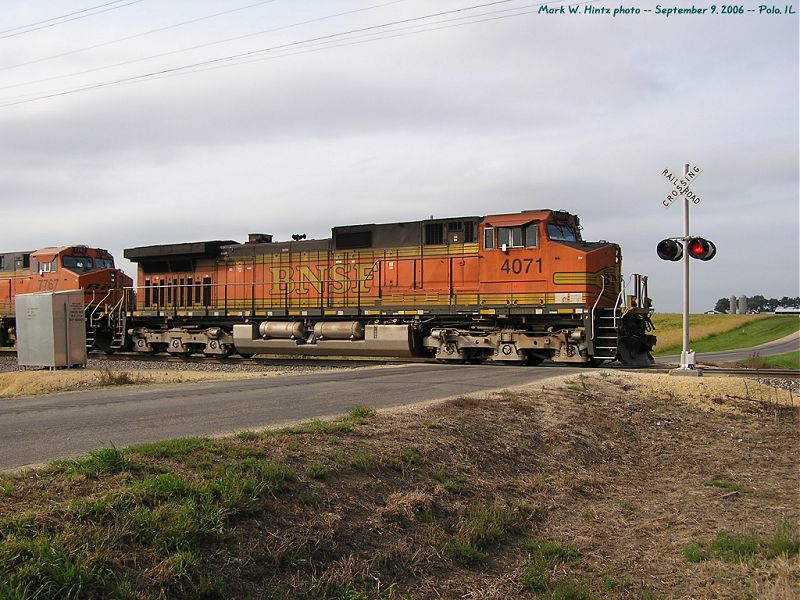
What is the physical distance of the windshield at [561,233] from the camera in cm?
2022

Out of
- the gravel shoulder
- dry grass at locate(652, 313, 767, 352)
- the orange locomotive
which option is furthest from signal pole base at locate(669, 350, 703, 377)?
dry grass at locate(652, 313, 767, 352)

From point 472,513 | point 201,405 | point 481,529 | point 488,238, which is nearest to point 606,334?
point 488,238

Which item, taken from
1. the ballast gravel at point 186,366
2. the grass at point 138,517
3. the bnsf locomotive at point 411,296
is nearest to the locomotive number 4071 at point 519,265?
the bnsf locomotive at point 411,296

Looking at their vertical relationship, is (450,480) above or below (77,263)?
below

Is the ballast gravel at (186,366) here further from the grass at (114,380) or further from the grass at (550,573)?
the grass at (550,573)

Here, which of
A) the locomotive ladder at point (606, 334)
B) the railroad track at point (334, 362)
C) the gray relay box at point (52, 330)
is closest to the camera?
the railroad track at point (334, 362)

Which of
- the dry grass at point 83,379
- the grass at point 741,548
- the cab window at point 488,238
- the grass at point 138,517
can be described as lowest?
the grass at point 741,548

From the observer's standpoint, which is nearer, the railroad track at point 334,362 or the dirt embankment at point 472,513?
the dirt embankment at point 472,513

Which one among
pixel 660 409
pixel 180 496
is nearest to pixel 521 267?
pixel 660 409

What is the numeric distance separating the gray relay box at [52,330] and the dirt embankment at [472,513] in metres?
15.3

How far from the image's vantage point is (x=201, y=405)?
1147cm

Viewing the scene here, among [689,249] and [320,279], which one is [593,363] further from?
[320,279]

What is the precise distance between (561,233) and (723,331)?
4464cm

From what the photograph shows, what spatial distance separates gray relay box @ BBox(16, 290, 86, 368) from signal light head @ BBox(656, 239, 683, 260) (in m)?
17.4
